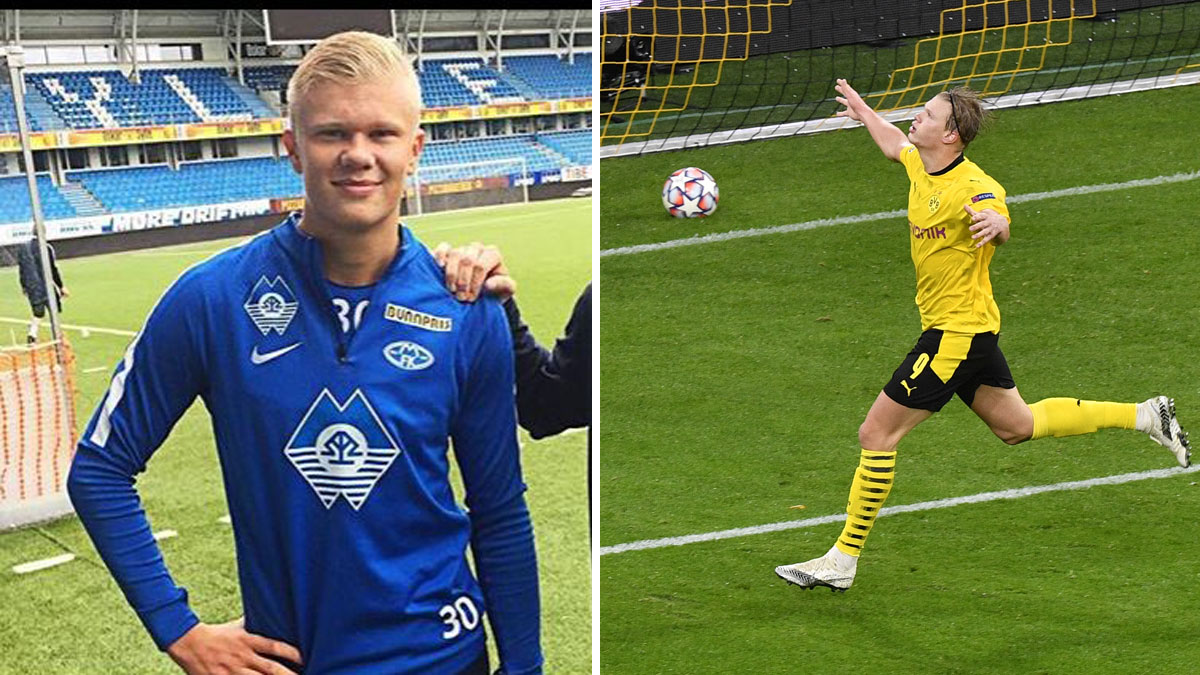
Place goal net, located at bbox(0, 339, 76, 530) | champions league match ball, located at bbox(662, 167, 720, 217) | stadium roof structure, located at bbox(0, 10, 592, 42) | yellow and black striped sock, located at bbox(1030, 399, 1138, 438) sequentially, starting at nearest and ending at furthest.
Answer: stadium roof structure, located at bbox(0, 10, 592, 42) < goal net, located at bbox(0, 339, 76, 530) < yellow and black striped sock, located at bbox(1030, 399, 1138, 438) < champions league match ball, located at bbox(662, 167, 720, 217)

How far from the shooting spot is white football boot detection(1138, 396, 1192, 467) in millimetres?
4289

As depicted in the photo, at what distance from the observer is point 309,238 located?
2617mm

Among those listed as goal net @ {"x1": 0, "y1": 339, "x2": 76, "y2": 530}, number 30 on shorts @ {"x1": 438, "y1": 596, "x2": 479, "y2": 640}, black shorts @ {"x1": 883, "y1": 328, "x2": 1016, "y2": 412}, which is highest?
goal net @ {"x1": 0, "y1": 339, "x2": 76, "y2": 530}

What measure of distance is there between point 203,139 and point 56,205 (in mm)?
293

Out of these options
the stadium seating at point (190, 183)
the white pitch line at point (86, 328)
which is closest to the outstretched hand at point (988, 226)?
the stadium seating at point (190, 183)

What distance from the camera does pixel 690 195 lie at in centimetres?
741

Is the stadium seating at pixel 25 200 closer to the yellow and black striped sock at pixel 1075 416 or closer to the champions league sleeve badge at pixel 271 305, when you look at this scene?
the champions league sleeve badge at pixel 271 305

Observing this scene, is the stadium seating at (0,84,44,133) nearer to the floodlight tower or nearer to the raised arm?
the floodlight tower

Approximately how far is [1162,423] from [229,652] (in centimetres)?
281

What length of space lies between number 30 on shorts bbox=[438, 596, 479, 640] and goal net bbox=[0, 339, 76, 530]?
0.76 metres

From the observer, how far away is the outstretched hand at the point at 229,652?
107 inches

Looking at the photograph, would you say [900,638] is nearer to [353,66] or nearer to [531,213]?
[531,213]

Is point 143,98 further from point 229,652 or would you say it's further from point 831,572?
point 831,572

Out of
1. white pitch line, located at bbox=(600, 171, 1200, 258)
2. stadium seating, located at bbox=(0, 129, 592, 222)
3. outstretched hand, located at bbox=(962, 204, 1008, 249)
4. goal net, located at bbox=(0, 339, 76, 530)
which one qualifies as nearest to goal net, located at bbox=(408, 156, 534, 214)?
stadium seating, located at bbox=(0, 129, 592, 222)
